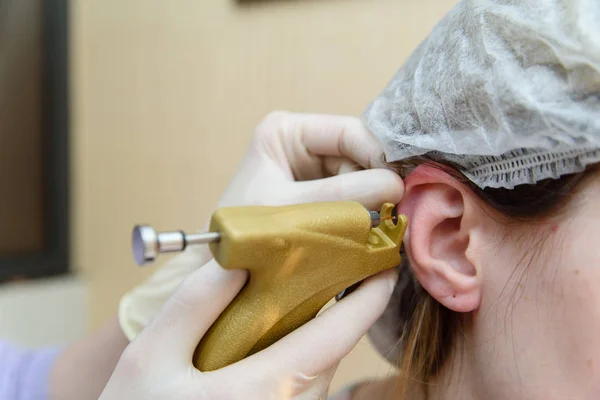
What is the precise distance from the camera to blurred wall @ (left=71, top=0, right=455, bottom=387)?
1.06m

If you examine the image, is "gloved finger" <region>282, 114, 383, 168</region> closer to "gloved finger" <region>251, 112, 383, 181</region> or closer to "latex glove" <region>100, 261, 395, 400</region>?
"gloved finger" <region>251, 112, 383, 181</region>

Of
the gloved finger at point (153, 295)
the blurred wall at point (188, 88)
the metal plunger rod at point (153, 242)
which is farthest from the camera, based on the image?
the blurred wall at point (188, 88)

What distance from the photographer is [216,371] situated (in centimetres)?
52

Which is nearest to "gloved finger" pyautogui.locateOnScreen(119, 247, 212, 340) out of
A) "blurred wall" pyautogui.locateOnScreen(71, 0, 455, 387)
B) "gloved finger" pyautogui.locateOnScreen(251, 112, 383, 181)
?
"gloved finger" pyautogui.locateOnScreen(251, 112, 383, 181)

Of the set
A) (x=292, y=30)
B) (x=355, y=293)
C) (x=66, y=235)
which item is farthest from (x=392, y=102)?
(x=66, y=235)

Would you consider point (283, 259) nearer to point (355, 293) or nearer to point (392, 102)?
point (355, 293)

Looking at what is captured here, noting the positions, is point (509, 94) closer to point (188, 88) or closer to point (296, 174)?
point (296, 174)

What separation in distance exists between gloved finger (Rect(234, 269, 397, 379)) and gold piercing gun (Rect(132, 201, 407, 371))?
0.05 feet

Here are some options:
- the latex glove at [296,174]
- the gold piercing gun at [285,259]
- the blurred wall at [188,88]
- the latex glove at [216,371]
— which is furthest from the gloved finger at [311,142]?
the blurred wall at [188,88]

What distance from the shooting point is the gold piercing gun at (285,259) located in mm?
456

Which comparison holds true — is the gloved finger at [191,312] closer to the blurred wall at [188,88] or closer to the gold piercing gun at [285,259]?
the gold piercing gun at [285,259]

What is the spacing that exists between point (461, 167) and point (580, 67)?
0.14 metres

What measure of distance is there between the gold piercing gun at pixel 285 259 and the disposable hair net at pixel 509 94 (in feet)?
0.32

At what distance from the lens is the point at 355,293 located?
1.92ft
